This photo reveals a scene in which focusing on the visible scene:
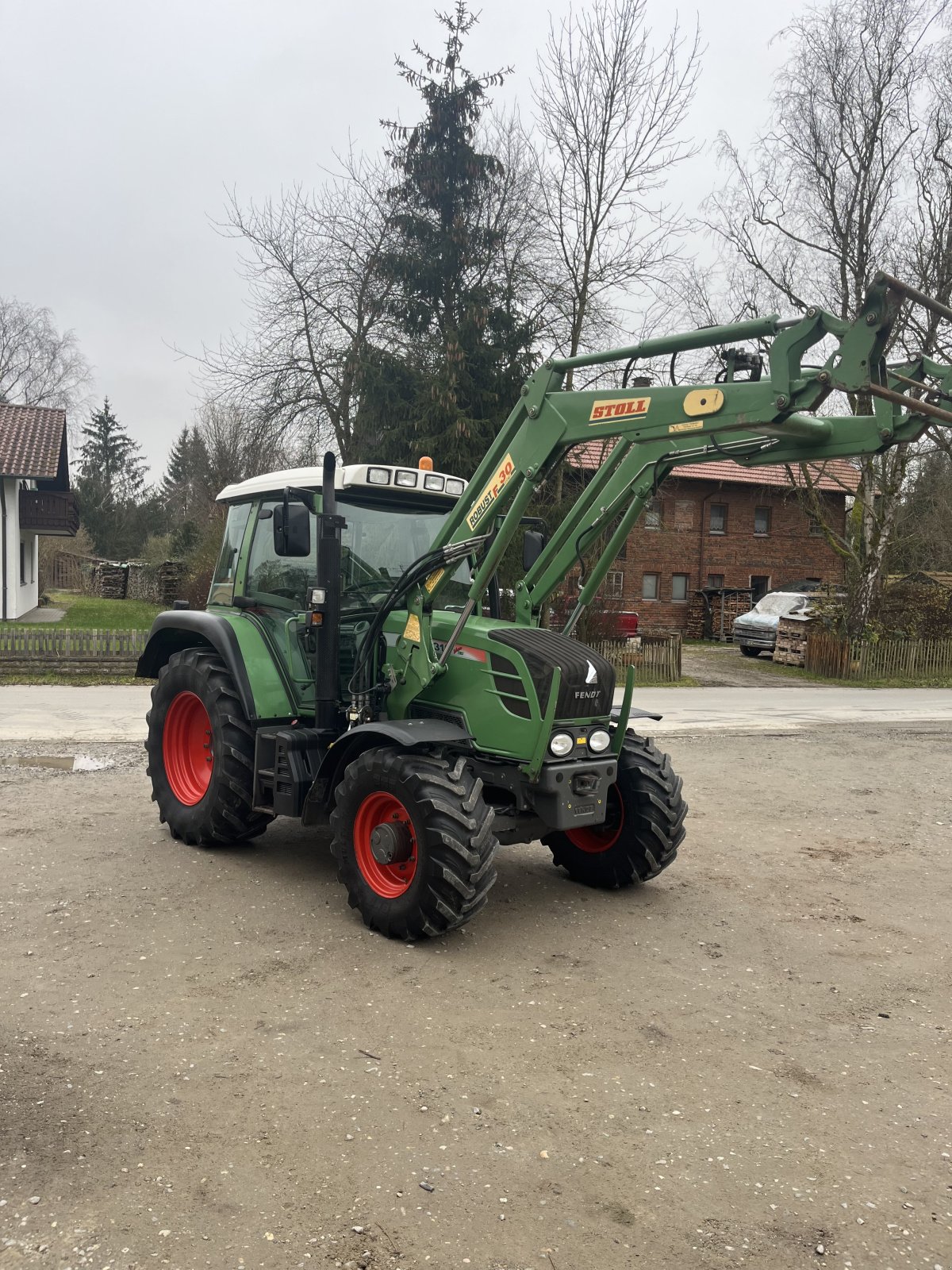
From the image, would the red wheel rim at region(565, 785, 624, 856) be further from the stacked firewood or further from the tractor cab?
the stacked firewood

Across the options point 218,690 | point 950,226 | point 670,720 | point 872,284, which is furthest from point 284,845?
point 950,226

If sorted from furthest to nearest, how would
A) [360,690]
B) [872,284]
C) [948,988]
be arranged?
1. [360,690]
2. [948,988]
3. [872,284]

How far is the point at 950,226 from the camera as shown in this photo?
21734mm

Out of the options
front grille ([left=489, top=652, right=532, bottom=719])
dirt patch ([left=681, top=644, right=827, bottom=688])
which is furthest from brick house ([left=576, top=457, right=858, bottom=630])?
front grille ([left=489, top=652, right=532, bottom=719])

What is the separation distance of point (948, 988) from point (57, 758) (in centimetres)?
818

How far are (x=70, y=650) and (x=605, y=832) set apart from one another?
1257cm

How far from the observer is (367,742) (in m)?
5.55

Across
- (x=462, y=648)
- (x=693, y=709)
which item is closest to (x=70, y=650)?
(x=693, y=709)

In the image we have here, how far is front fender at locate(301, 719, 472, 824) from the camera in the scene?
17.0ft

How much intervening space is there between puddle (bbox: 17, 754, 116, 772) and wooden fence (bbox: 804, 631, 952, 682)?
15.7 meters

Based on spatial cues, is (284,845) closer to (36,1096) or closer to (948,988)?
(36,1096)

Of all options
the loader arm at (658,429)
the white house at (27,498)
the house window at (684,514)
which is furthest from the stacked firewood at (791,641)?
the white house at (27,498)

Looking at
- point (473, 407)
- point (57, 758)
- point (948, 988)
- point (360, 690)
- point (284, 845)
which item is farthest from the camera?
point (473, 407)

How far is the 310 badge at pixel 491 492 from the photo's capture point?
547cm
